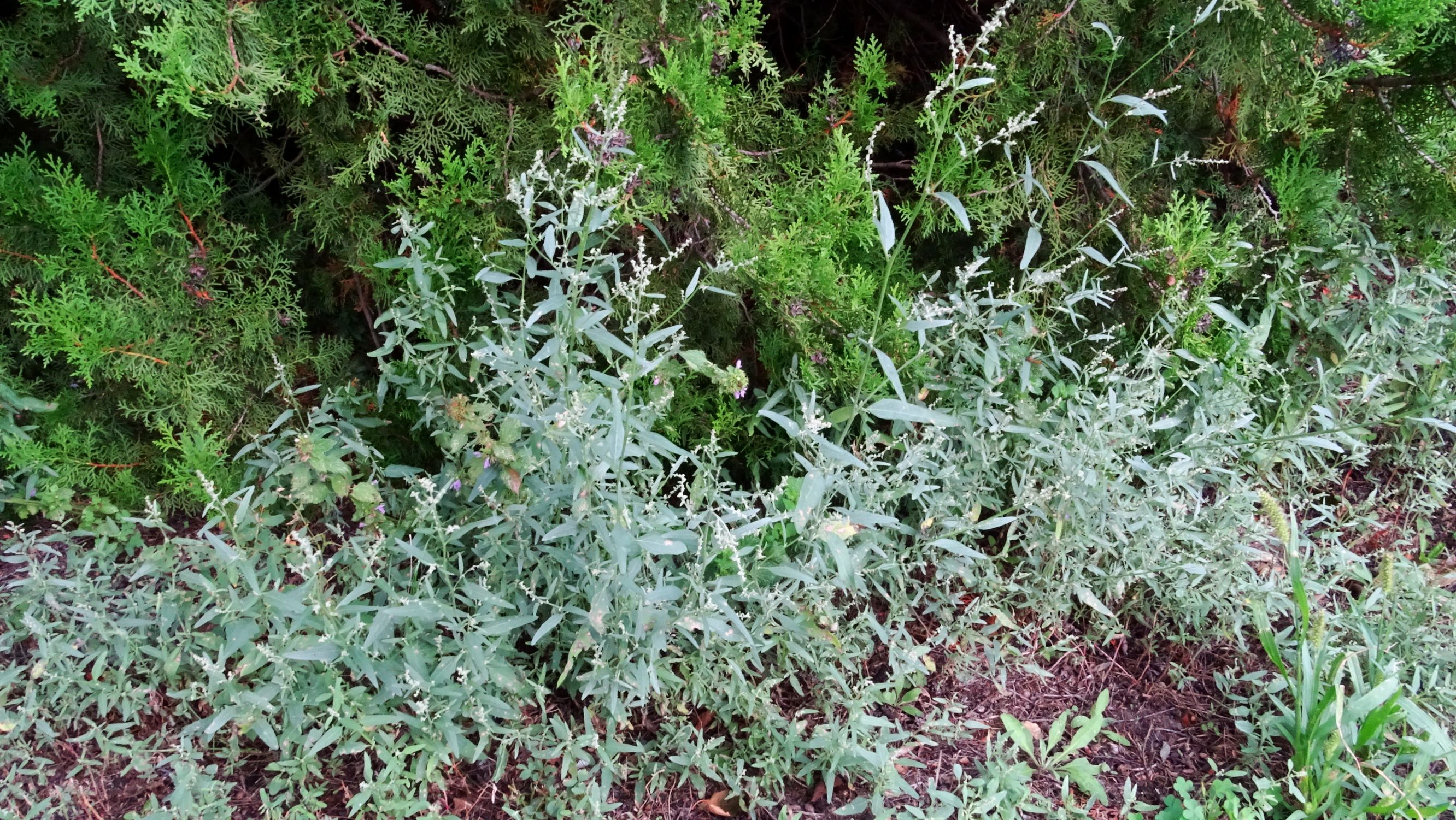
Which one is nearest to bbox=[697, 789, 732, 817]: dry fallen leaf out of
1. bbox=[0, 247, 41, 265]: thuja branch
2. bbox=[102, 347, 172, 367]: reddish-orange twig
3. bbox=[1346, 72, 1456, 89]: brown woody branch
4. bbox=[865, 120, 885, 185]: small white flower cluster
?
bbox=[865, 120, 885, 185]: small white flower cluster

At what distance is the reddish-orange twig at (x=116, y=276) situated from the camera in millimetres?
2352

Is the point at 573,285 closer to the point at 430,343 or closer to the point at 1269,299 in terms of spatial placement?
the point at 430,343

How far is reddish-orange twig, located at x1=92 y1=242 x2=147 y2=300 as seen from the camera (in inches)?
92.6

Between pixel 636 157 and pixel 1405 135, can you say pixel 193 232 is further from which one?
pixel 1405 135

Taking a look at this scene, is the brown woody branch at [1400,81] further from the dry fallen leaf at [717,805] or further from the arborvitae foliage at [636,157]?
the dry fallen leaf at [717,805]

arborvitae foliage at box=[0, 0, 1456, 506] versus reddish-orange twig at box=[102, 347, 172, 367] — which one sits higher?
arborvitae foliage at box=[0, 0, 1456, 506]

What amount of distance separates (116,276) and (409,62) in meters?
1.03

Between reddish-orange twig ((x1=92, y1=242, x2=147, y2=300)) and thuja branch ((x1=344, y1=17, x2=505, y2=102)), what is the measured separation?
3.11 feet

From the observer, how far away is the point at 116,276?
239cm

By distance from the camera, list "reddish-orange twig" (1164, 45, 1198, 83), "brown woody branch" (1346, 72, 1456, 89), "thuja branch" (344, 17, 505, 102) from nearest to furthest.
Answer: "thuja branch" (344, 17, 505, 102)
"reddish-orange twig" (1164, 45, 1198, 83)
"brown woody branch" (1346, 72, 1456, 89)

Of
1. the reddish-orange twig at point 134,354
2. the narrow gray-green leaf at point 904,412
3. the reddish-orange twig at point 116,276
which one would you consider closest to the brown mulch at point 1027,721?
the narrow gray-green leaf at point 904,412

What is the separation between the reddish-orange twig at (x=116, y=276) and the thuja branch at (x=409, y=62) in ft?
3.11

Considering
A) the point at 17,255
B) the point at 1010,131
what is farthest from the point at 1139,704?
the point at 17,255

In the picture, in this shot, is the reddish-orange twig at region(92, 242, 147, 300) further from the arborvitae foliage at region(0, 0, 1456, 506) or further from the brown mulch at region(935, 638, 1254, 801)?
the brown mulch at region(935, 638, 1254, 801)
